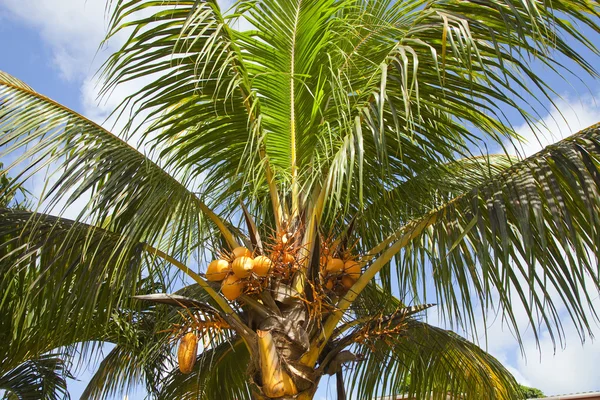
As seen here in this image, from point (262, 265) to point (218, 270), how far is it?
0.27 meters

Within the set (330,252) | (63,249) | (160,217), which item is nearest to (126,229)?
(160,217)

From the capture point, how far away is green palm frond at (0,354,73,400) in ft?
22.1

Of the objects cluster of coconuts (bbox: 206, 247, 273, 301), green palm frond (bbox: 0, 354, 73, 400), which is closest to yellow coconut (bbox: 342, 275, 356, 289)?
cluster of coconuts (bbox: 206, 247, 273, 301)

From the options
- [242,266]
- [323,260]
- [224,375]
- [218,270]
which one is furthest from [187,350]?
[224,375]

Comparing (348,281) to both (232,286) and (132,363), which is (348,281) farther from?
(132,363)

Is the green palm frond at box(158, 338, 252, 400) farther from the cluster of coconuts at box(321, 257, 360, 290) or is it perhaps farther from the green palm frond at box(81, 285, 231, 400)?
the cluster of coconuts at box(321, 257, 360, 290)

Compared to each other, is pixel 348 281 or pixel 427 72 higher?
pixel 427 72

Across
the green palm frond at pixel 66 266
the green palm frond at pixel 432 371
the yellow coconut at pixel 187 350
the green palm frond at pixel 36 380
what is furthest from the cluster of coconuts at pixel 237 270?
the green palm frond at pixel 36 380

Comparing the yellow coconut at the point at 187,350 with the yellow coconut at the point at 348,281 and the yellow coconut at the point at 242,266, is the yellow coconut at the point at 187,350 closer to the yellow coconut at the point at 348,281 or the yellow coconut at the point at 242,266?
the yellow coconut at the point at 242,266

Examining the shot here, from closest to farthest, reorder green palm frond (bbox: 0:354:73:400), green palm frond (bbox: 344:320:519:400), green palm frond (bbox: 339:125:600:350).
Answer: green palm frond (bbox: 339:125:600:350)
green palm frond (bbox: 344:320:519:400)
green palm frond (bbox: 0:354:73:400)

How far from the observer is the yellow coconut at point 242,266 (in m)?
3.60

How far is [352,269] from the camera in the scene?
12.8 feet

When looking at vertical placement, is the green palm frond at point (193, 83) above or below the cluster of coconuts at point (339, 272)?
above

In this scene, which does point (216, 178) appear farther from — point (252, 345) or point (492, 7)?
point (492, 7)
